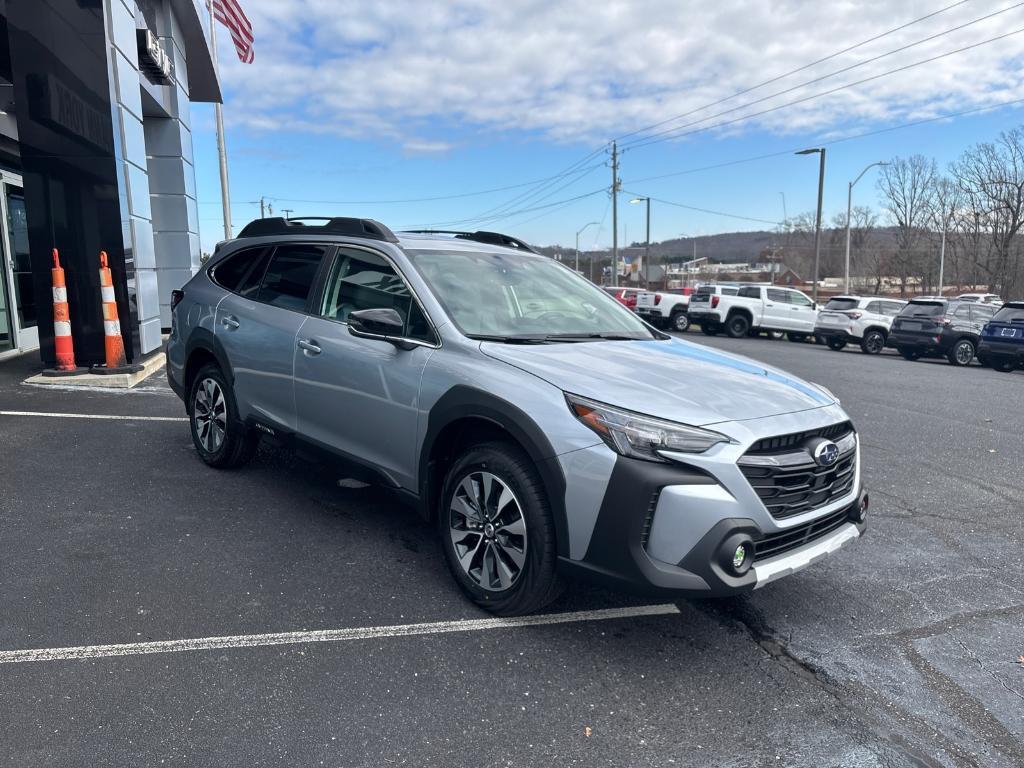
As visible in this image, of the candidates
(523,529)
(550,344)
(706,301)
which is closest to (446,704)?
(523,529)

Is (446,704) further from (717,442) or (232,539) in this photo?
(232,539)

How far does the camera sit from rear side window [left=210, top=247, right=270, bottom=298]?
5188 millimetres

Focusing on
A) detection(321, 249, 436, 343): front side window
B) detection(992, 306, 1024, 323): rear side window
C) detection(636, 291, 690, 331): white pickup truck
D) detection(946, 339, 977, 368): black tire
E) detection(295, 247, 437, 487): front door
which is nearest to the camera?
detection(295, 247, 437, 487): front door

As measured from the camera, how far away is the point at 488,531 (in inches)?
133

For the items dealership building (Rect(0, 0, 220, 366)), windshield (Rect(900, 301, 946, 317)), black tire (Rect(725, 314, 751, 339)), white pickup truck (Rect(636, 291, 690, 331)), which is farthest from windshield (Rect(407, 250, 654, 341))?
white pickup truck (Rect(636, 291, 690, 331))

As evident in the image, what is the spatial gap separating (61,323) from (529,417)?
7.89 metres

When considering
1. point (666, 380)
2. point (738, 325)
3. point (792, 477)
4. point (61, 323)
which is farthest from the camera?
point (738, 325)

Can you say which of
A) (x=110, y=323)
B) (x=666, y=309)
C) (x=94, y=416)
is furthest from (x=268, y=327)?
(x=666, y=309)

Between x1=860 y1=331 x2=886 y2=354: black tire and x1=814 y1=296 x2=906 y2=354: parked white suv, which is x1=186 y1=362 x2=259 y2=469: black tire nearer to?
x1=814 y1=296 x2=906 y2=354: parked white suv

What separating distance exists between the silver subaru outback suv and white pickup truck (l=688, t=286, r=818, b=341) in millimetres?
21882

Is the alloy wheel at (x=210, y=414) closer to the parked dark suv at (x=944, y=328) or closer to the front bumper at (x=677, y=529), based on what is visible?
the front bumper at (x=677, y=529)

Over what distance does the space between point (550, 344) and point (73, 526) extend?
312cm

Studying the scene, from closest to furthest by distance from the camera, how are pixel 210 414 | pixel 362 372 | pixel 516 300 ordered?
1. pixel 362 372
2. pixel 516 300
3. pixel 210 414

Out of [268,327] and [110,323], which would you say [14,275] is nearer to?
[110,323]
